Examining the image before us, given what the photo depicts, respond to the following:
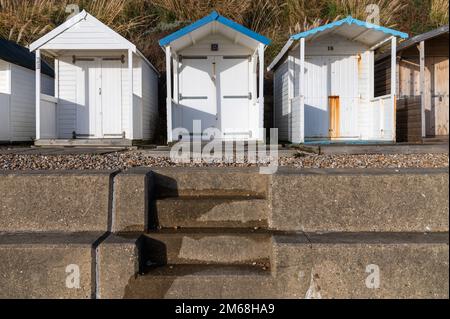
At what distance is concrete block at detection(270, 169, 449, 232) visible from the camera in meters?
3.39

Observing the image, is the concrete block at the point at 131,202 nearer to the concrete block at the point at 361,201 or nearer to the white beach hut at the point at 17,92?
the concrete block at the point at 361,201

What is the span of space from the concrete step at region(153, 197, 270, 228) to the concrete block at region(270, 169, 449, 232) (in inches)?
8.8

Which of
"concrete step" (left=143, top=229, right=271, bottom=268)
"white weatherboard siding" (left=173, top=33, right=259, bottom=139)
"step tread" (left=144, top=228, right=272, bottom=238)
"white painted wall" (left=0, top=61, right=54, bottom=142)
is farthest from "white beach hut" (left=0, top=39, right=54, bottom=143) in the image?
"concrete step" (left=143, top=229, right=271, bottom=268)

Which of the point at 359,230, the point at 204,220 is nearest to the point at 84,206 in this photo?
the point at 204,220

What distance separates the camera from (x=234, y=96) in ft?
33.1

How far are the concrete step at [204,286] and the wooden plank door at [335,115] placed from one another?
766cm

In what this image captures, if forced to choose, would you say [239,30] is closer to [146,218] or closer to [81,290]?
[146,218]

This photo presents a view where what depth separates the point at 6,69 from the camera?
10.5 m

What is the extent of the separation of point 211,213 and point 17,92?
9.57m

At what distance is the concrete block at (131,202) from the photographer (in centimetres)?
349

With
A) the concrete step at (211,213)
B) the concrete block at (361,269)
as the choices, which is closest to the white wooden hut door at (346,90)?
the concrete step at (211,213)

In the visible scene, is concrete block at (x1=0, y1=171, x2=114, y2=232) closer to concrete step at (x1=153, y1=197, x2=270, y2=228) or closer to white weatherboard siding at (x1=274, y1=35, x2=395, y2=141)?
concrete step at (x1=153, y1=197, x2=270, y2=228)

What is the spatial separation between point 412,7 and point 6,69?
14.5 m

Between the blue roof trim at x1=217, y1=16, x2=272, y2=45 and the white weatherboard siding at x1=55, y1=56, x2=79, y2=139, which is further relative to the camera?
the white weatherboard siding at x1=55, y1=56, x2=79, y2=139
